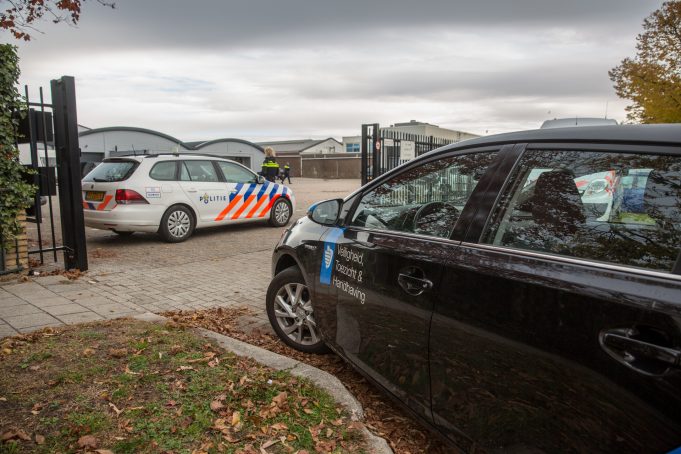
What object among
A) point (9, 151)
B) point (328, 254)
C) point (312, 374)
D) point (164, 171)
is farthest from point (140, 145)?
point (312, 374)

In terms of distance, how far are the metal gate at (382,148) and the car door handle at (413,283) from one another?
7.22 meters

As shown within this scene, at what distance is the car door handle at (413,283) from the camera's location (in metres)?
2.37

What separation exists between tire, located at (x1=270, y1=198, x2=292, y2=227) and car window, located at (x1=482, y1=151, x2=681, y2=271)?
30.4 ft

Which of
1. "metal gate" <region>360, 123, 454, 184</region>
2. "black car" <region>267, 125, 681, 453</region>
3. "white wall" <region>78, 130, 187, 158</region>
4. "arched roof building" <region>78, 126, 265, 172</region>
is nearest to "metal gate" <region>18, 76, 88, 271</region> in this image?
"black car" <region>267, 125, 681, 453</region>

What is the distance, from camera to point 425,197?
2.92m

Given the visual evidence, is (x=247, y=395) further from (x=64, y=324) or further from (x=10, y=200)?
(x=10, y=200)

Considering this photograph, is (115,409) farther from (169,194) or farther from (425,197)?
(169,194)

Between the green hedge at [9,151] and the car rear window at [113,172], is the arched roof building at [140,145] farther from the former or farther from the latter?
the green hedge at [9,151]

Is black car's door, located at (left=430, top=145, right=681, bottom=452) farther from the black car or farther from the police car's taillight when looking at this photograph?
the police car's taillight

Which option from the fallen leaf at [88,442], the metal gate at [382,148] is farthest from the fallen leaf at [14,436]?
the metal gate at [382,148]

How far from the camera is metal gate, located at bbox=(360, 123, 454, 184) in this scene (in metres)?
10.1

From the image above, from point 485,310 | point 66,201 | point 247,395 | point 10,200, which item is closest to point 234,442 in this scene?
point 247,395

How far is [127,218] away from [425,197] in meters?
6.96

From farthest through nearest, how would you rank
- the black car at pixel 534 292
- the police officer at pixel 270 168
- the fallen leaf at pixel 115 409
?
1. the police officer at pixel 270 168
2. the fallen leaf at pixel 115 409
3. the black car at pixel 534 292
